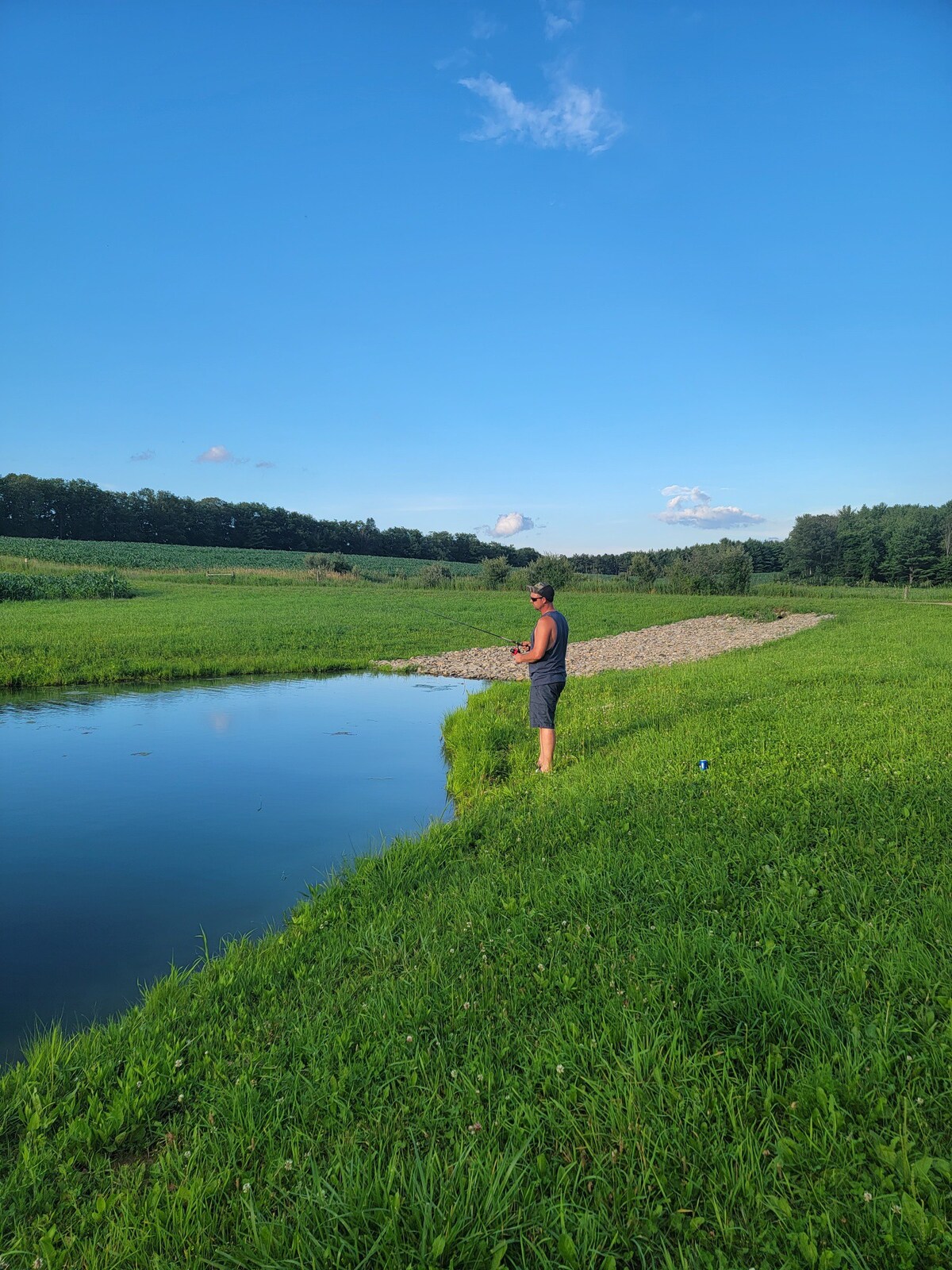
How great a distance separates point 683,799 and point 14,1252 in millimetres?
5745

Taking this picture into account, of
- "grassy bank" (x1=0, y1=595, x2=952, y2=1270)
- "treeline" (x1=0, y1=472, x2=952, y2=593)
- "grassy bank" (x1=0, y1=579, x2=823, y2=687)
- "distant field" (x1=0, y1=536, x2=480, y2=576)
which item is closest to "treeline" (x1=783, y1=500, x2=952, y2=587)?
"treeline" (x1=0, y1=472, x2=952, y2=593)

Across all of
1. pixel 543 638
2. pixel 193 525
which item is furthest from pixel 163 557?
pixel 543 638

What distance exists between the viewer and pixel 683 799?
690cm

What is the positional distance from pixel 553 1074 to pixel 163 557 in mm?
86874

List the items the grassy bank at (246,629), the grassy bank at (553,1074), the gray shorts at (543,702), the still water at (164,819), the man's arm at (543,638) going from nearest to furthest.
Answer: the grassy bank at (553,1074), the still water at (164,819), the man's arm at (543,638), the gray shorts at (543,702), the grassy bank at (246,629)

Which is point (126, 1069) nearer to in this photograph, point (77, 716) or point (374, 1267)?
point (374, 1267)

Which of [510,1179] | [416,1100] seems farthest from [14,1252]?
[510,1179]

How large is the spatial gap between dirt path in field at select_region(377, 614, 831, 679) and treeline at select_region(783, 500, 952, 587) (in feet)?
252

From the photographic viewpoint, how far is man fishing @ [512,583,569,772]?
8703 mm

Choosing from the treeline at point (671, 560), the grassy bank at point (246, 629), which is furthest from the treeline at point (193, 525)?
the grassy bank at point (246, 629)

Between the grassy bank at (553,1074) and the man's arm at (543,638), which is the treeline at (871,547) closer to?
the man's arm at (543,638)

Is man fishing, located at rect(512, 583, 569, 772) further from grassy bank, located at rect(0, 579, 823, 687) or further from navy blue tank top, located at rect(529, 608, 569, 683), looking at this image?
grassy bank, located at rect(0, 579, 823, 687)

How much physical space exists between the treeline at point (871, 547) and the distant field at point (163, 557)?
58.5 meters

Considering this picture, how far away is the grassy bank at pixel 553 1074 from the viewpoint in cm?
250
